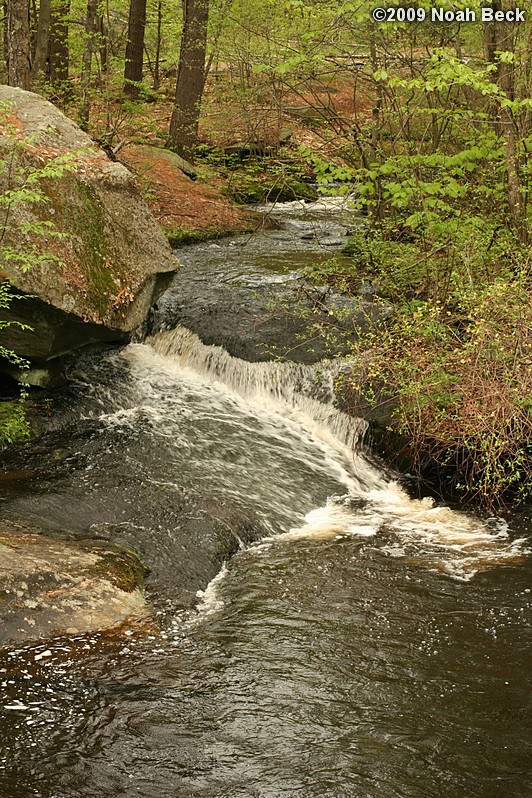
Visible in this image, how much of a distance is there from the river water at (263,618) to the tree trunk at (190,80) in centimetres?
1080

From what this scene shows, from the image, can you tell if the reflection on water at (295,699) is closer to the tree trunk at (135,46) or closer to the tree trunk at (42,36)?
the tree trunk at (42,36)

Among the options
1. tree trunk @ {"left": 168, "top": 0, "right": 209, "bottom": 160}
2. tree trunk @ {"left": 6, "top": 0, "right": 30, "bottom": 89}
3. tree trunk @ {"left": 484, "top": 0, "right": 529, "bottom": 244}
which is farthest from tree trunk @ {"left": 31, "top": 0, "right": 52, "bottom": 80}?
tree trunk @ {"left": 484, "top": 0, "right": 529, "bottom": 244}

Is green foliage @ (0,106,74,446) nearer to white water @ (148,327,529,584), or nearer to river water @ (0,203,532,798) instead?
river water @ (0,203,532,798)

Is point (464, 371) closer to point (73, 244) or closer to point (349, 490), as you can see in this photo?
point (349, 490)

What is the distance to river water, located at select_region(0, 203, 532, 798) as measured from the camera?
4461 mm

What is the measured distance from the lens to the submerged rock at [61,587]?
551 cm

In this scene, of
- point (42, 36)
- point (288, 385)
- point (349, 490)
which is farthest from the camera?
point (42, 36)

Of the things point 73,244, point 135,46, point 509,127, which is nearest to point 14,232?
point 73,244

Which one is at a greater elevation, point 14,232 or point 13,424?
point 14,232

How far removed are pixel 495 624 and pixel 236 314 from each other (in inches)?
250

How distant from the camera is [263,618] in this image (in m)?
6.14

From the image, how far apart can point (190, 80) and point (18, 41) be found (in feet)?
28.6

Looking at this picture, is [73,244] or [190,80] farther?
[190,80]

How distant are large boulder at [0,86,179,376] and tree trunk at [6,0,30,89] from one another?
2071mm
